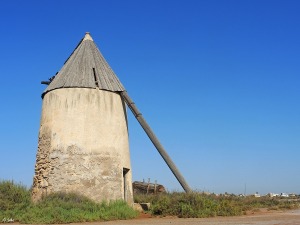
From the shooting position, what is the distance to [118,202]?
14.4 m

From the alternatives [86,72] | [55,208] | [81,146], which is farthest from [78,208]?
[86,72]

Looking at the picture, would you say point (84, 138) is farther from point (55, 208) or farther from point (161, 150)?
point (161, 150)

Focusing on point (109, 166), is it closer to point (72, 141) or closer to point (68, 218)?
point (72, 141)

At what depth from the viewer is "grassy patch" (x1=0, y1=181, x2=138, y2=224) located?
1230cm

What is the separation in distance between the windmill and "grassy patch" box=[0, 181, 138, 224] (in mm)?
601

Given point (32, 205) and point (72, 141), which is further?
point (72, 141)

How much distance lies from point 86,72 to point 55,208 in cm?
603

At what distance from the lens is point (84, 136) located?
1485 cm

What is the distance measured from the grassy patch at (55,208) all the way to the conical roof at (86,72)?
4501mm

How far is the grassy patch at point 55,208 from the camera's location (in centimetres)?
1230

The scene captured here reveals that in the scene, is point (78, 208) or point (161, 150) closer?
point (78, 208)

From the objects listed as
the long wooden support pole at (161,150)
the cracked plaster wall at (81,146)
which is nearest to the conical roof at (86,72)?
the cracked plaster wall at (81,146)

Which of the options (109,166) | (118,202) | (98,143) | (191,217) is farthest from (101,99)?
(191,217)

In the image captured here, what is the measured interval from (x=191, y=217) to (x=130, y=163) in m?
3.96
